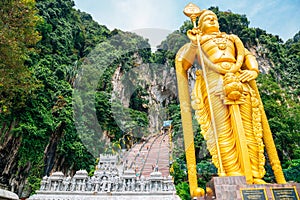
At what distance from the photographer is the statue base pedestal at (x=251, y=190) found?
278 centimetres

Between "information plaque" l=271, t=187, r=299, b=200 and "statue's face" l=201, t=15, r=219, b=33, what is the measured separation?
3.01 meters

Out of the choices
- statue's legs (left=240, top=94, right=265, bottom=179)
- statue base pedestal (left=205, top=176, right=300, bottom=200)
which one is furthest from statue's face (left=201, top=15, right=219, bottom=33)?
statue base pedestal (left=205, top=176, right=300, bottom=200)

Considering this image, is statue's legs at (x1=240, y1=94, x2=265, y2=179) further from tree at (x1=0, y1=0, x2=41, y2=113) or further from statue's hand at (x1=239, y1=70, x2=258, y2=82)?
tree at (x1=0, y1=0, x2=41, y2=113)

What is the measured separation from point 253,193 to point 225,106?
144 cm

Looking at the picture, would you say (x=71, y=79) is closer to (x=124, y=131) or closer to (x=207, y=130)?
(x=124, y=131)

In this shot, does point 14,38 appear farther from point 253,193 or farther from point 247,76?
point 253,193

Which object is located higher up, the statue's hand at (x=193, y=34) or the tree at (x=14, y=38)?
the tree at (x=14, y=38)

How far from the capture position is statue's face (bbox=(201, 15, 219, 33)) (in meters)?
4.38

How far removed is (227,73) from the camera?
379cm

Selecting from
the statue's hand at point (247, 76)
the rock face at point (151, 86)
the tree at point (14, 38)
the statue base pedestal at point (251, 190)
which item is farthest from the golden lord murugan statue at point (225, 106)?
the rock face at point (151, 86)

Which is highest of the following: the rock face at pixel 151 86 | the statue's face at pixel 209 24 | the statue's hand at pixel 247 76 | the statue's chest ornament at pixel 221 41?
the rock face at pixel 151 86

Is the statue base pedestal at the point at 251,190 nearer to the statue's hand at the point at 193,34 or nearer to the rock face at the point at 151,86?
the statue's hand at the point at 193,34

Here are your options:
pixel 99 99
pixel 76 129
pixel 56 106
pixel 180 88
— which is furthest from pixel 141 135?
pixel 180 88

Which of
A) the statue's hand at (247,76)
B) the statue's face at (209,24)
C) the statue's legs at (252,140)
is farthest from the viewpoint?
the statue's face at (209,24)
